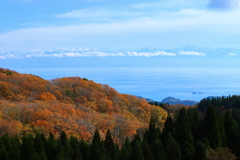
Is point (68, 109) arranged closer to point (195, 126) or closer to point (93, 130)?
point (93, 130)

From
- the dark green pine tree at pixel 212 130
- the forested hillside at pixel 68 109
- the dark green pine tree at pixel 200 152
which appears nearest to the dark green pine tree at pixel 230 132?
the dark green pine tree at pixel 212 130

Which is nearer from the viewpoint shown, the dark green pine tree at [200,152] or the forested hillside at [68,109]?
the dark green pine tree at [200,152]

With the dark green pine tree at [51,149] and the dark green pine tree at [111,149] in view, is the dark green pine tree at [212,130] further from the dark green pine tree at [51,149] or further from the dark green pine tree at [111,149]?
the dark green pine tree at [51,149]

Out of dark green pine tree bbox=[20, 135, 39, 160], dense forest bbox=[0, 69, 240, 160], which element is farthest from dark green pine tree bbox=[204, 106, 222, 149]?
dark green pine tree bbox=[20, 135, 39, 160]

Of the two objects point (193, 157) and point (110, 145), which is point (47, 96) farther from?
point (193, 157)

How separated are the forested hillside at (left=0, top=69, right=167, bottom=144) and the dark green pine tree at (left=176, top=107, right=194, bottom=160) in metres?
8.56

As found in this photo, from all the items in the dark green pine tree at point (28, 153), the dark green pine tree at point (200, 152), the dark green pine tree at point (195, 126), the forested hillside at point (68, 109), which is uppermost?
the forested hillside at point (68, 109)

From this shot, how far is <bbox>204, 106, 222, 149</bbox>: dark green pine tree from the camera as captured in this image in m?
27.3

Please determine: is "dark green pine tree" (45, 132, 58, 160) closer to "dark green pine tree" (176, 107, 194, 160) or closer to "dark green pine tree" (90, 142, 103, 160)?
"dark green pine tree" (90, 142, 103, 160)

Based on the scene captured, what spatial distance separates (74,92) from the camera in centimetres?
5231

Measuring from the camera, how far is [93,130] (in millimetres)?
32562

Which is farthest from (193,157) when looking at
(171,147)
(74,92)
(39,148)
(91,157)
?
(74,92)

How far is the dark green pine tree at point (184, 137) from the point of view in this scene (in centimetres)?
2594

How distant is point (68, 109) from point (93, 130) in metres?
5.28
